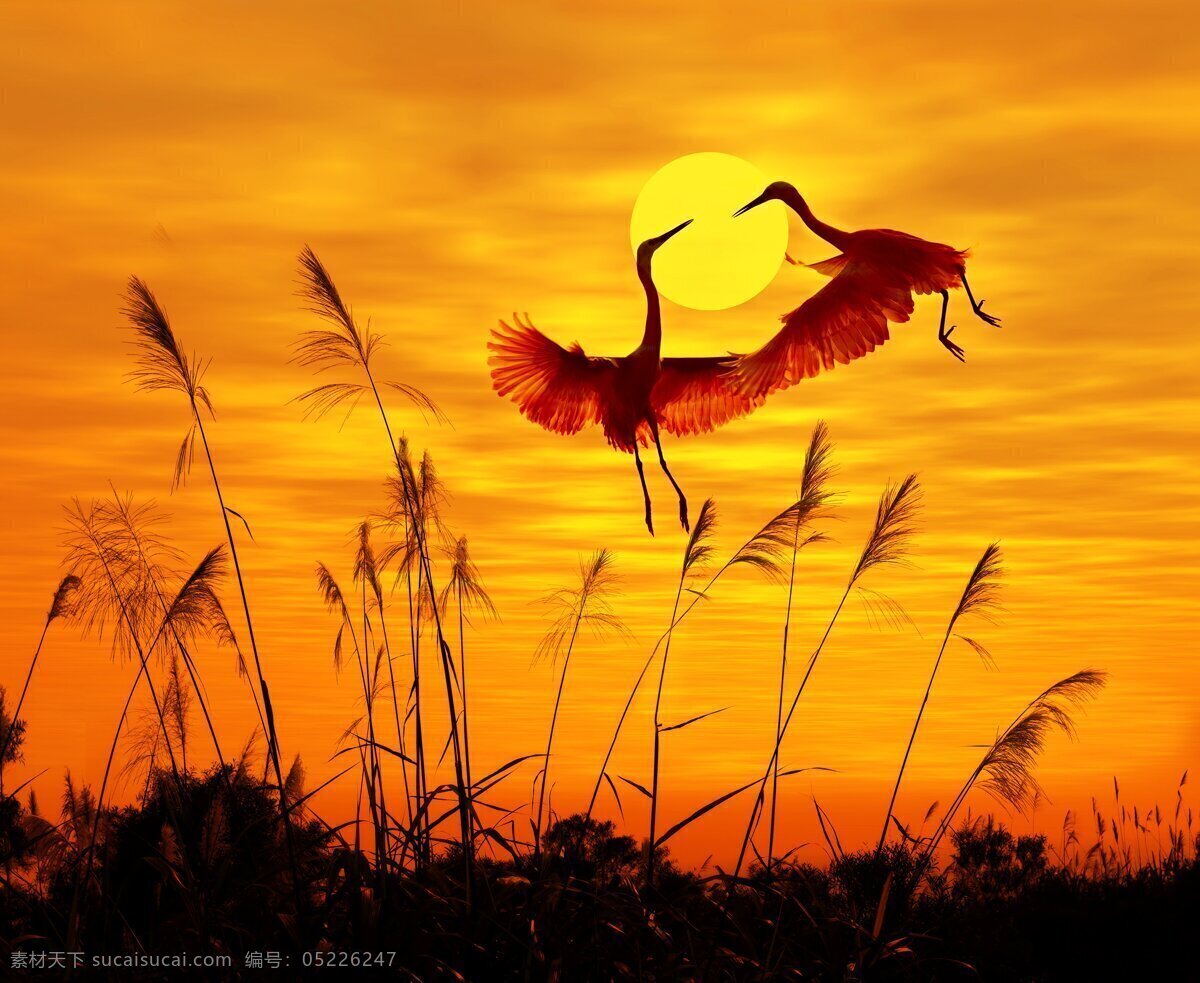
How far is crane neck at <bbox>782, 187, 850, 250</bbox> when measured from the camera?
377 centimetres

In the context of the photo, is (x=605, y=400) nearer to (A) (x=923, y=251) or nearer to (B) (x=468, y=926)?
(A) (x=923, y=251)

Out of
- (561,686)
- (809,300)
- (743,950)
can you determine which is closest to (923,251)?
(809,300)

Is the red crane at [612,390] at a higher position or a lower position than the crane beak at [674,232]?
lower

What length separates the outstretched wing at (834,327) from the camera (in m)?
3.71

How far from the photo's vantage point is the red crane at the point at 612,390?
154 inches

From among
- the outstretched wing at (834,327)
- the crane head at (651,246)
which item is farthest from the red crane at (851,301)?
the crane head at (651,246)

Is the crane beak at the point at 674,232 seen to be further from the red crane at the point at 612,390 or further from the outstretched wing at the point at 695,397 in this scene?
the outstretched wing at the point at 695,397

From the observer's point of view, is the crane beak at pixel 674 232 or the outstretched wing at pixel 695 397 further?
the outstretched wing at pixel 695 397

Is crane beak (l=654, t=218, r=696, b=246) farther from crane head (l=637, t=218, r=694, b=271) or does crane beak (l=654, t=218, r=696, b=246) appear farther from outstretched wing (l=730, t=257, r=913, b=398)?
outstretched wing (l=730, t=257, r=913, b=398)

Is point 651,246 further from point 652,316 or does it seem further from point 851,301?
point 851,301

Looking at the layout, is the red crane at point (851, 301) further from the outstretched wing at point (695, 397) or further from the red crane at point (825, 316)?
the outstretched wing at point (695, 397)

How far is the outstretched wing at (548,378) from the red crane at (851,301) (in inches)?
23.6

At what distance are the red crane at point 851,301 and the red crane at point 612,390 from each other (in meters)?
0.14

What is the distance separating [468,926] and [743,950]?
1.02 metres
